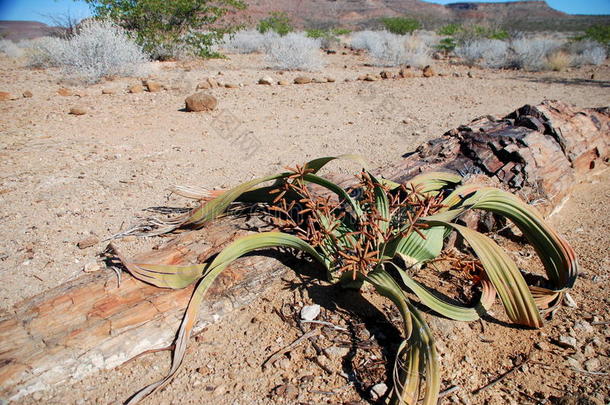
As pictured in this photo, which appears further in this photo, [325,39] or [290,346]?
[325,39]

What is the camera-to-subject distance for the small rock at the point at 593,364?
57.1 inches

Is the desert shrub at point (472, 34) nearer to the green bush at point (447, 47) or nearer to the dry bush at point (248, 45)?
the green bush at point (447, 47)

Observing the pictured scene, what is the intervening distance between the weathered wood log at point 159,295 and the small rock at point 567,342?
1.02 meters

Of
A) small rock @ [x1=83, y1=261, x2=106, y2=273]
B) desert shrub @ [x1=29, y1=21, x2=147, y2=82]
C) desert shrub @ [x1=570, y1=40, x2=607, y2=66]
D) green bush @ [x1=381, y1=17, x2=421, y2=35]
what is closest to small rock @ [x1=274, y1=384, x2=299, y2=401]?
small rock @ [x1=83, y1=261, x2=106, y2=273]

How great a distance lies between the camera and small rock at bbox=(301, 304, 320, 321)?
163cm

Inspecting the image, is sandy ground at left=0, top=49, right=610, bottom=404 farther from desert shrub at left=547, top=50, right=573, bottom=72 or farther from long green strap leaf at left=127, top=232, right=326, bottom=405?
desert shrub at left=547, top=50, right=573, bottom=72

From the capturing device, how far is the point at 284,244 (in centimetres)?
167

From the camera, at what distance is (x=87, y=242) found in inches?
97.1

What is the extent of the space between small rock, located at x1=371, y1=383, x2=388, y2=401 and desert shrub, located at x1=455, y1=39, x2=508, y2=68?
35.7 feet

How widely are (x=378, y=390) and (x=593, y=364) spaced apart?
0.80 m

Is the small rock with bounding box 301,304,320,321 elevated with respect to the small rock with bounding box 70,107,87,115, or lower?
elevated

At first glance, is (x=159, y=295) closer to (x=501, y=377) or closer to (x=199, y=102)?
(x=501, y=377)

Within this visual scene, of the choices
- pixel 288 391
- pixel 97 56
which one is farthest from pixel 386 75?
pixel 288 391

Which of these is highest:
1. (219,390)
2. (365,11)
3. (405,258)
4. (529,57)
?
(365,11)
